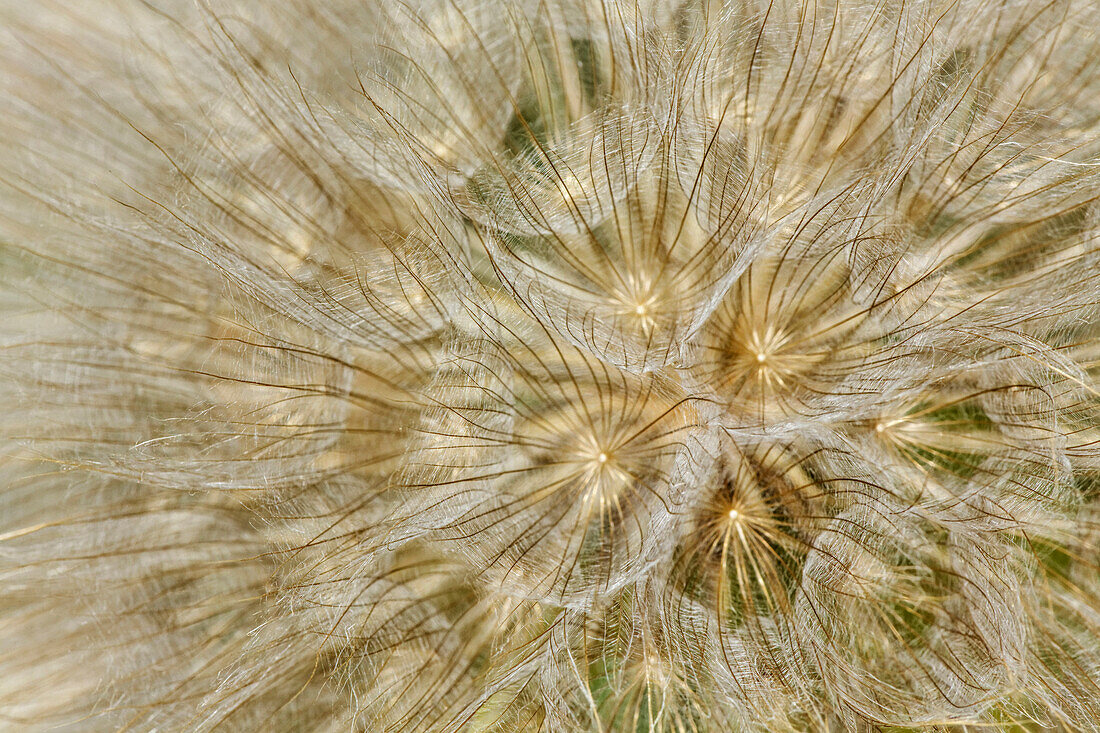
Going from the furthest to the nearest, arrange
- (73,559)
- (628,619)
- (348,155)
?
(73,559)
(348,155)
(628,619)

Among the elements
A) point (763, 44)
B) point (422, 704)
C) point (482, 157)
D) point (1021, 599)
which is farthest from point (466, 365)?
point (1021, 599)

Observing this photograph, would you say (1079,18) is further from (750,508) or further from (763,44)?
(750,508)

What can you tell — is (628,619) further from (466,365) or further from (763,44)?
(763,44)

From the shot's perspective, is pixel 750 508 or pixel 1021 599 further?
pixel 1021 599

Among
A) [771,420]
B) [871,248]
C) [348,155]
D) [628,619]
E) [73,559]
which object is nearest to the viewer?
[771,420]

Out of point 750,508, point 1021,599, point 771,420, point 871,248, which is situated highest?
point 871,248

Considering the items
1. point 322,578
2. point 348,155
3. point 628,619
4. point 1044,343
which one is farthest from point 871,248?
point 322,578

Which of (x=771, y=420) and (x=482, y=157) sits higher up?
(x=482, y=157)
